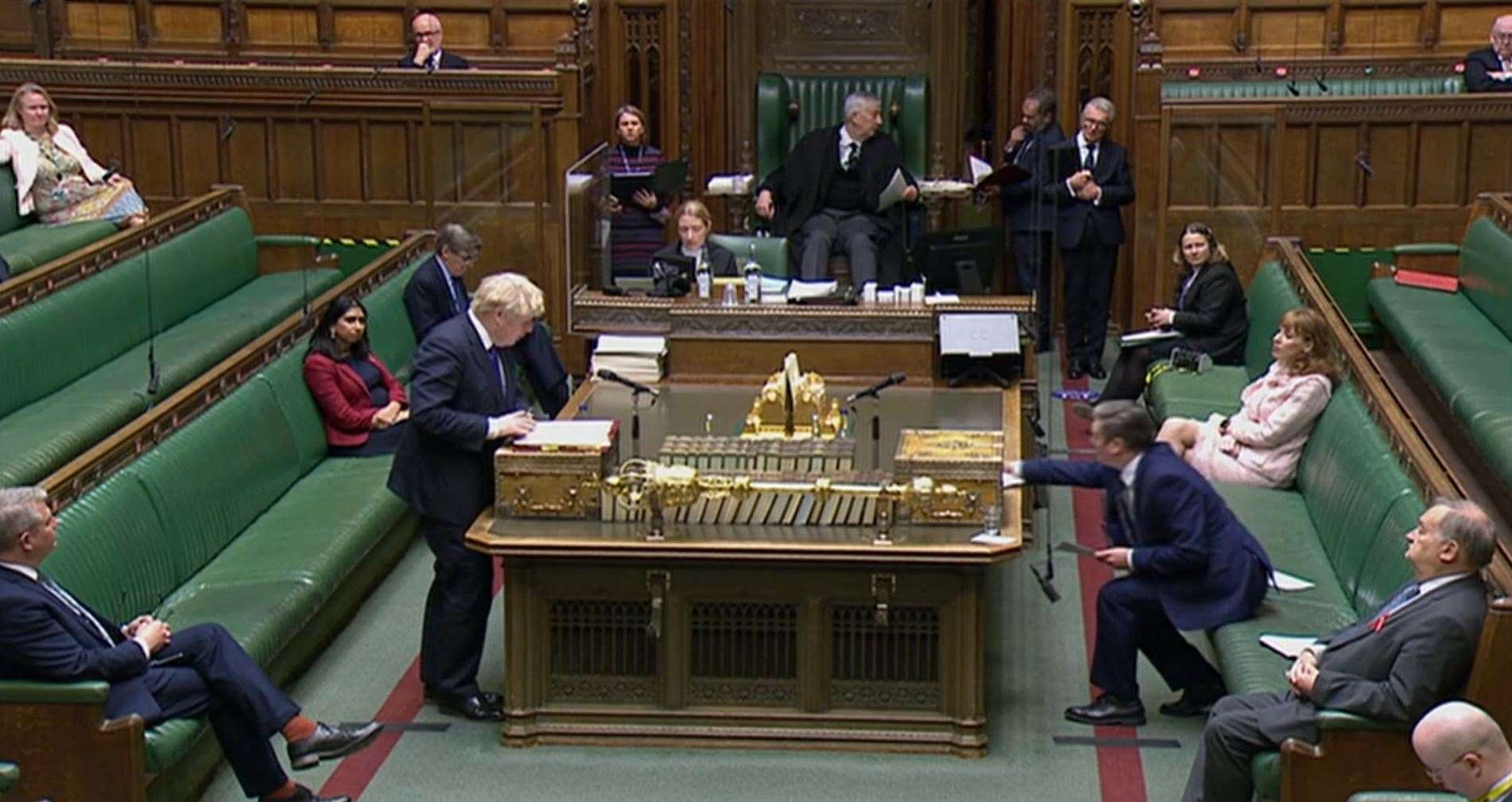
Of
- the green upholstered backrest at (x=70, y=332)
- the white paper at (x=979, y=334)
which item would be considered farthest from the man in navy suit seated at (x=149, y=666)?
the white paper at (x=979, y=334)

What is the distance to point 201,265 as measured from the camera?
1136 cm

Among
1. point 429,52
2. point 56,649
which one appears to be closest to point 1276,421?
point 56,649

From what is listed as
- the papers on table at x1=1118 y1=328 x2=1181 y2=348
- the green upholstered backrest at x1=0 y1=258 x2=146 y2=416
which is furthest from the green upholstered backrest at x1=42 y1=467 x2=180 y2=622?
the papers on table at x1=1118 y1=328 x2=1181 y2=348

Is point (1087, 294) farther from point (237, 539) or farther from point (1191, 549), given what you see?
point (237, 539)

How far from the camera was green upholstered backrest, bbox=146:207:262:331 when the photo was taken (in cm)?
1084

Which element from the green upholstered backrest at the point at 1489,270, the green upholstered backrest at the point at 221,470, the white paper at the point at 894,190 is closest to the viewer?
the green upholstered backrest at the point at 221,470

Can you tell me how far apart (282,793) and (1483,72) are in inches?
353

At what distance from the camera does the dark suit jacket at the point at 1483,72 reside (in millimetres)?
12859

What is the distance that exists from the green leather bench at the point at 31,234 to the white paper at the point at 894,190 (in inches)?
155

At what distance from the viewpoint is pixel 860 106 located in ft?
39.2

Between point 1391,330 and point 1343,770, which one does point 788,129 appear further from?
point 1343,770

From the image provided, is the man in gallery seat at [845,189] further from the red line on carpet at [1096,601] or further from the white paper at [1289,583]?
the white paper at [1289,583]

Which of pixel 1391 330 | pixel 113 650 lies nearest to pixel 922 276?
pixel 1391 330

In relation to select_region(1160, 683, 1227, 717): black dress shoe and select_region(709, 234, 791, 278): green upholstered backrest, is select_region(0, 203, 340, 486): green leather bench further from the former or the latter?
select_region(1160, 683, 1227, 717): black dress shoe
